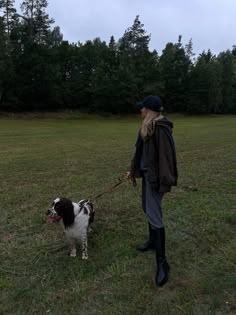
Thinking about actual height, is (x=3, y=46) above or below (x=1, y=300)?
above

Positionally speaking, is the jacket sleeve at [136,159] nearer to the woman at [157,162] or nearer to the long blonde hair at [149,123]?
the woman at [157,162]

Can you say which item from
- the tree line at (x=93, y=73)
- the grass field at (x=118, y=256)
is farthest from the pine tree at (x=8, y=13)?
the grass field at (x=118, y=256)

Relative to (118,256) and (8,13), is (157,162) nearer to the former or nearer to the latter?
(118,256)

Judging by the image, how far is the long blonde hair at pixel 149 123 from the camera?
4027 millimetres

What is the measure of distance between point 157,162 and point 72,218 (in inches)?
49.6

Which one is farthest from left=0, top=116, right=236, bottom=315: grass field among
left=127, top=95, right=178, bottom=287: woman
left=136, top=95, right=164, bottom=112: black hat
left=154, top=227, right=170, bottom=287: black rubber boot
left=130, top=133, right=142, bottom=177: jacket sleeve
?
left=136, top=95, right=164, bottom=112: black hat

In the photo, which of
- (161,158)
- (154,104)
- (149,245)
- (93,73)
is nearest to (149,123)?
(154,104)

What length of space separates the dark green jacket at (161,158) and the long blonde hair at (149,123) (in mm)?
34

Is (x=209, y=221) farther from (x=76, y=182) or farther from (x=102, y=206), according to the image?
(x=76, y=182)

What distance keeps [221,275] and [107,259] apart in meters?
1.33

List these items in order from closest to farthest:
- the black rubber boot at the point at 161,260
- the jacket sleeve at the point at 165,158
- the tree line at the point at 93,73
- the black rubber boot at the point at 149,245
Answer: the jacket sleeve at the point at 165,158, the black rubber boot at the point at 161,260, the black rubber boot at the point at 149,245, the tree line at the point at 93,73

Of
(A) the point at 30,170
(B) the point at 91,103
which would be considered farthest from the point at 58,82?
(A) the point at 30,170

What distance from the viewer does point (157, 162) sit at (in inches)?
158

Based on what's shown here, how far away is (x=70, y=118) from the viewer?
5166 cm
